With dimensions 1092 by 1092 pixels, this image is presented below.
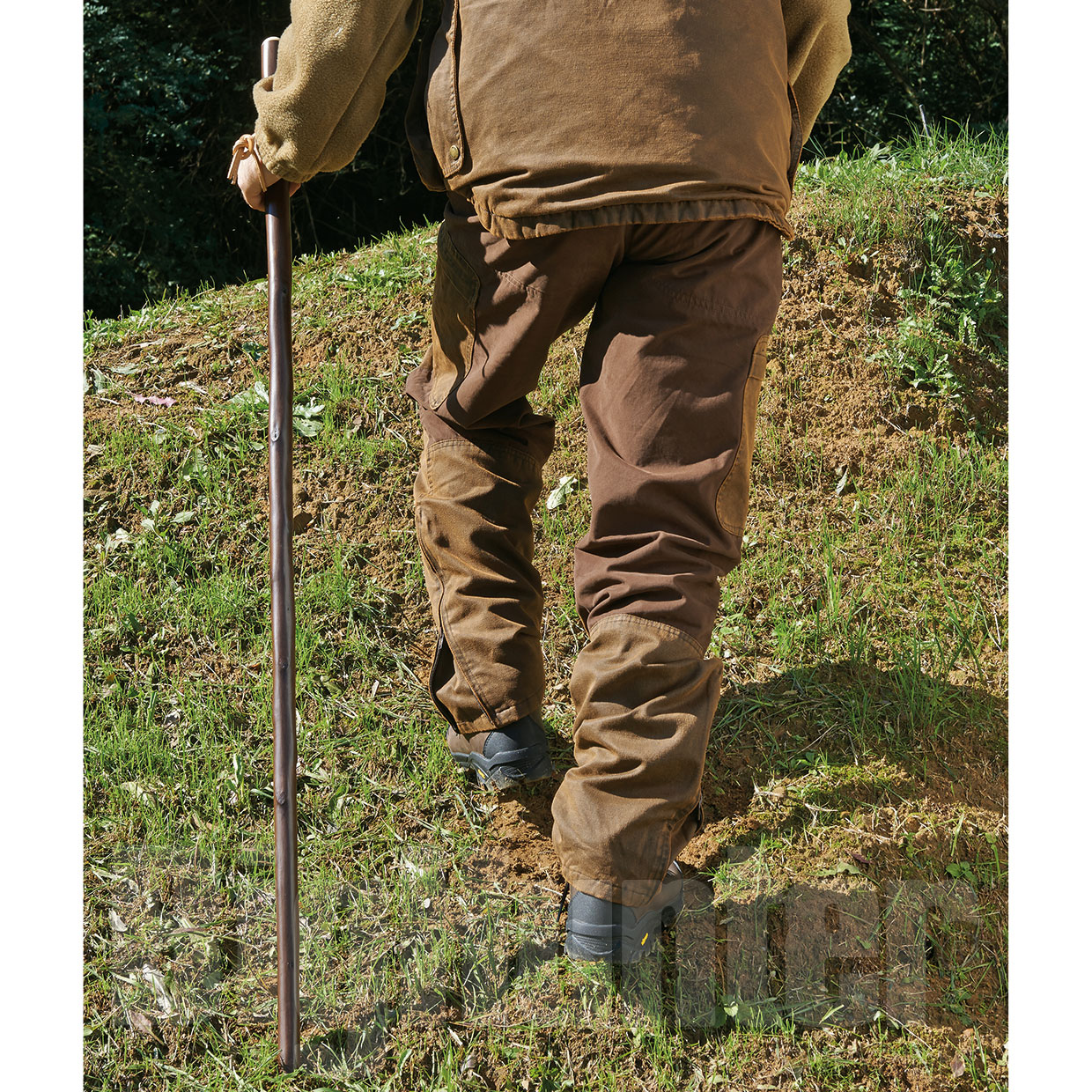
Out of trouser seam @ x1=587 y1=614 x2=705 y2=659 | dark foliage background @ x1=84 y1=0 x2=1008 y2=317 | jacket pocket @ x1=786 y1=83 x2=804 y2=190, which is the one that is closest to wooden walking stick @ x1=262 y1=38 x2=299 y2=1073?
trouser seam @ x1=587 y1=614 x2=705 y2=659

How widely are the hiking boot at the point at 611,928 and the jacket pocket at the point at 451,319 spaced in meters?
1.15

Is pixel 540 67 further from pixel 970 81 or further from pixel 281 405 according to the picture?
pixel 970 81

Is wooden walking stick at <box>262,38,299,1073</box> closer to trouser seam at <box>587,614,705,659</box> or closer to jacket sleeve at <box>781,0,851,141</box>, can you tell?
trouser seam at <box>587,614,705,659</box>

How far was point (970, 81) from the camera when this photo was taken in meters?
7.83

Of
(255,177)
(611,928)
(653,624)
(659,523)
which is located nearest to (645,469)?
(659,523)

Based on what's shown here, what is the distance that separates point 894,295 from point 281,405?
2670 mm

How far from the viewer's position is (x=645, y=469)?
201 cm

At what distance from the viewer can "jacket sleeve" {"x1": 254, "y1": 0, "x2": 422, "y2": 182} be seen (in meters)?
2.04

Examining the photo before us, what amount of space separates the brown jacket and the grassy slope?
142 centimetres

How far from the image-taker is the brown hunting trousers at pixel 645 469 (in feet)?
6.56

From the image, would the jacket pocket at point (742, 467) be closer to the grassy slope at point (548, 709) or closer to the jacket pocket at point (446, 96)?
the jacket pocket at point (446, 96)

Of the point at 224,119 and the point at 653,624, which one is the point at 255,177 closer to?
the point at 653,624

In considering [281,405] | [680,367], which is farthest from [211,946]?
[680,367]

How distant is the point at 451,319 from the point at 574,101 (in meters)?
0.58
